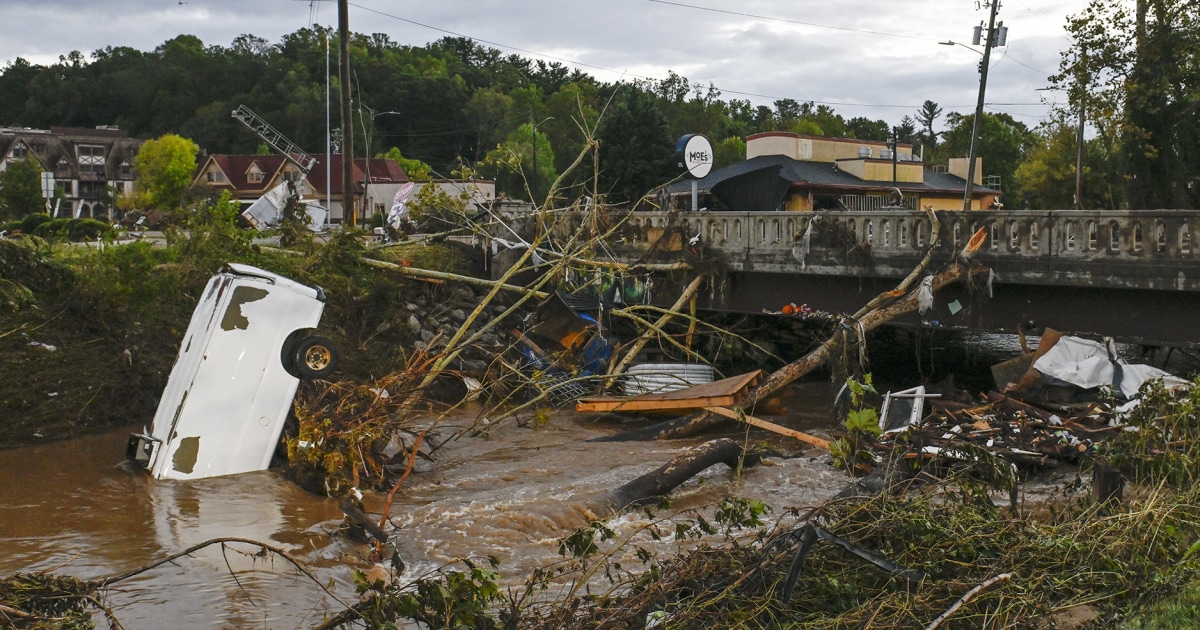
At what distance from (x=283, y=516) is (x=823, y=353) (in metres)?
8.38

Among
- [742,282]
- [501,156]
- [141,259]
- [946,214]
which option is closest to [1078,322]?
[946,214]

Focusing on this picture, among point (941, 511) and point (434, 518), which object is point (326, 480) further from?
point (941, 511)

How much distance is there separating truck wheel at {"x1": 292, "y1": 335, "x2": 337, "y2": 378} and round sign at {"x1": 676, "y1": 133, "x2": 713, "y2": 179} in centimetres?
1075

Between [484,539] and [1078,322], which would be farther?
[1078,322]

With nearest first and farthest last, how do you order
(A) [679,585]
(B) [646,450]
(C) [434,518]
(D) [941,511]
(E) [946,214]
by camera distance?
(A) [679,585]
(D) [941,511]
(C) [434,518]
(B) [646,450]
(E) [946,214]

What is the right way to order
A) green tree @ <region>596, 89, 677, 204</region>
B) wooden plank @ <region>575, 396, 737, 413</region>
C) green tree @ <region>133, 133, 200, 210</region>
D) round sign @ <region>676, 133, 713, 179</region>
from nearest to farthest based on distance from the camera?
wooden plank @ <region>575, 396, 737, 413</region>, round sign @ <region>676, 133, 713, 179</region>, green tree @ <region>596, 89, 677, 204</region>, green tree @ <region>133, 133, 200, 210</region>

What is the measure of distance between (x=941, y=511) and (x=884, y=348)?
15824 mm

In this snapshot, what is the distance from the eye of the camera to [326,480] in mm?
10555

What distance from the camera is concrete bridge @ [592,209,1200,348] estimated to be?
1318cm

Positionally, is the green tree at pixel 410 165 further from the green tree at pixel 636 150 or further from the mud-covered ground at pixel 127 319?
the mud-covered ground at pixel 127 319

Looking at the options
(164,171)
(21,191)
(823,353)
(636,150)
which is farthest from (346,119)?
(164,171)

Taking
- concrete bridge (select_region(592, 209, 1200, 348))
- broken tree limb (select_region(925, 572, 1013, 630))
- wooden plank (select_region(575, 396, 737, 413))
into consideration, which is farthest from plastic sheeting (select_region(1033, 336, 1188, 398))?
broken tree limb (select_region(925, 572, 1013, 630))

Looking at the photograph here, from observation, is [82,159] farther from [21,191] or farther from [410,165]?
[410,165]

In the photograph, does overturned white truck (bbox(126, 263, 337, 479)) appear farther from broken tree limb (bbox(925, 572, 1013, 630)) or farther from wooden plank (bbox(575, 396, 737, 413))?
broken tree limb (bbox(925, 572, 1013, 630))
